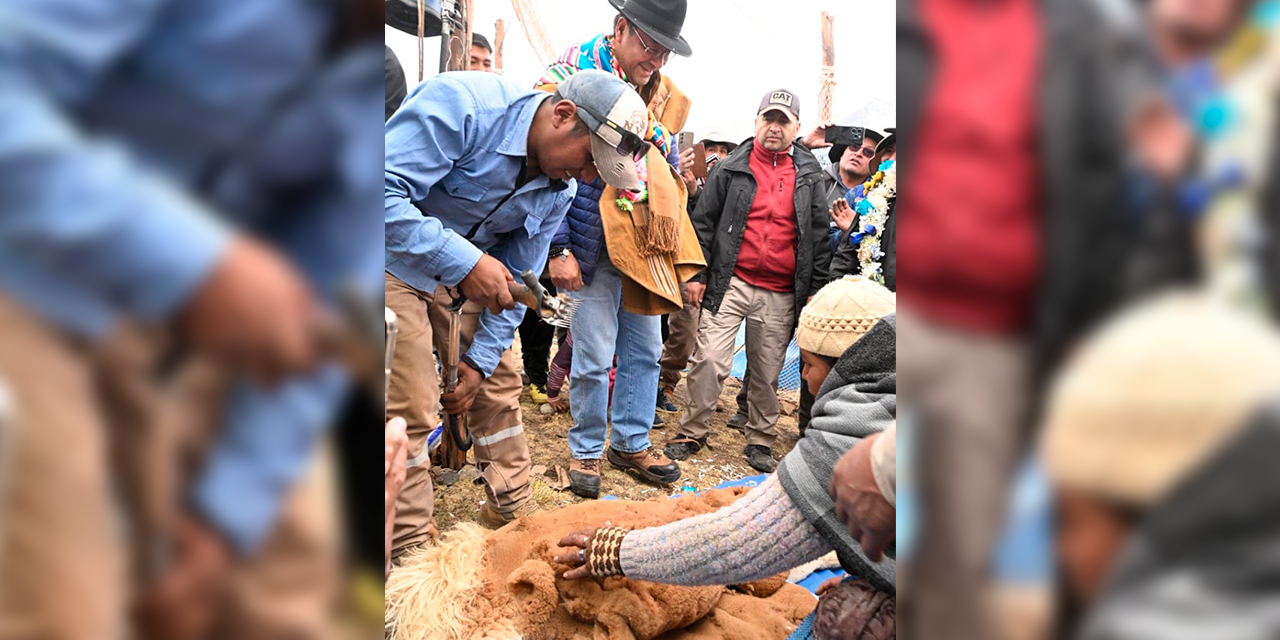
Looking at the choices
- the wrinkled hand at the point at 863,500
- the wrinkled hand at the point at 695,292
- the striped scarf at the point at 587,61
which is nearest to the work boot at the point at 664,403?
the wrinkled hand at the point at 695,292

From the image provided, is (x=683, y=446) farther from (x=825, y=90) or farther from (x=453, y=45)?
(x=825, y=90)

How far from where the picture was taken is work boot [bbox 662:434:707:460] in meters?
4.21

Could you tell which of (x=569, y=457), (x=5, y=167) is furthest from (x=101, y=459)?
(x=569, y=457)

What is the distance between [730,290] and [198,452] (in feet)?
13.1

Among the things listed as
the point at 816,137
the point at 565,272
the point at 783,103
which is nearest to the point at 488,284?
the point at 565,272

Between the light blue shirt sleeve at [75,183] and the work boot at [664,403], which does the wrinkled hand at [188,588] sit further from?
the work boot at [664,403]

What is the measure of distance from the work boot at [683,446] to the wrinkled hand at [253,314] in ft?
12.5

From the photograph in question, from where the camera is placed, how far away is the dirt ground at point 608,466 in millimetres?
3287

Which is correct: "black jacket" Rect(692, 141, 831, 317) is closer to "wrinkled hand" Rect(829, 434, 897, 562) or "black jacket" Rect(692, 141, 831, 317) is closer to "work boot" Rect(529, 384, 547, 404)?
"work boot" Rect(529, 384, 547, 404)

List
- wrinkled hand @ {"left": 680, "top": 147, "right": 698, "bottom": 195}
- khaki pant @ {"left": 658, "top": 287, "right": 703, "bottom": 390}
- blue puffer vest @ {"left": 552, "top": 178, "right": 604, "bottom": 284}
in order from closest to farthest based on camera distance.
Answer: blue puffer vest @ {"left": 552, "top": 178, "right": 604, "bottom": 284} < khaki pant @ {"left": 658, "top": 287, "right": 703, "bottom": 390} < wrinkled hand @ {"left": 680, "top": 147, "right": 698, "bottom": 195}

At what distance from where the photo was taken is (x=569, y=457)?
397cm

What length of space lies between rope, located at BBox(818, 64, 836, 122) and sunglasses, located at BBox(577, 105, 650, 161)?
6.47 meters

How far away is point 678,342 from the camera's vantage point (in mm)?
5035

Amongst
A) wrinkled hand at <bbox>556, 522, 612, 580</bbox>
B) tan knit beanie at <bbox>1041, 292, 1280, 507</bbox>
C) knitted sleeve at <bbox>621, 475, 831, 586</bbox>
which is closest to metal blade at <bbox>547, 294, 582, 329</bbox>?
wrinkled hand at <bbox>556, 522, 612, 580</bbox>
